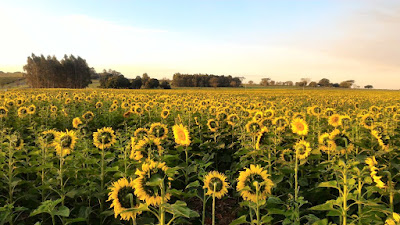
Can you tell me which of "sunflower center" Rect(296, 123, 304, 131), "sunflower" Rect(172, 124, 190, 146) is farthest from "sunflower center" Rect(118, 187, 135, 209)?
"sunflower center" Rect(296, 123, 304, 131)

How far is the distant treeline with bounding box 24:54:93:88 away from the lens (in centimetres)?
8031

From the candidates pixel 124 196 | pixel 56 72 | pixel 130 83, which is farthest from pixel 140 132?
pixel 56 72

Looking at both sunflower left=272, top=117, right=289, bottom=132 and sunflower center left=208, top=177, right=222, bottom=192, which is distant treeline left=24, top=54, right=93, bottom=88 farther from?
sunflower center left=208, top=177, right=222, bottom=192

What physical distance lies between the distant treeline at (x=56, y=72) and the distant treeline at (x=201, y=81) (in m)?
28.5

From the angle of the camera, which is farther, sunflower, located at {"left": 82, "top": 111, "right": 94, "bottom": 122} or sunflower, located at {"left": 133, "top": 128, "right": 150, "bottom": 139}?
sunflower, located at {"left": 82, "top": 111, "right": 94, "bottom": 122}

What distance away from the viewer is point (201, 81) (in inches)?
3494

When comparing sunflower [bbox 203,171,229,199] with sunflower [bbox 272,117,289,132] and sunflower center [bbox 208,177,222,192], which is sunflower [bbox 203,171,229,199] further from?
sunflower [bbox 272,117,289,132]

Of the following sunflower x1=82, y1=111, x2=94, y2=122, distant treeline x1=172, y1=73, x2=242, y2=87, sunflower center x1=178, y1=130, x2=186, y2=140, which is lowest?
sunflower x1=82, y1=111, x2=94, y2=122

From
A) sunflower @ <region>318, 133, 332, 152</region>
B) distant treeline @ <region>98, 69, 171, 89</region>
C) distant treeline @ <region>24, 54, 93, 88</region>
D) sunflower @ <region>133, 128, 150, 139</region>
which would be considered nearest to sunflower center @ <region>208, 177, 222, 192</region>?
sunflower @ <region>133, 128, 150, 139</region>

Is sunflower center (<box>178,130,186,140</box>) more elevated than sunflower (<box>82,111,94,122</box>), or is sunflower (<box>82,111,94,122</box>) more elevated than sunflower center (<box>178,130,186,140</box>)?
sunflower center (<box>178,130,186,140</box>)

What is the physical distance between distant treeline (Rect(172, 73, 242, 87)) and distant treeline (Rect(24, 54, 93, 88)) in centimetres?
2845

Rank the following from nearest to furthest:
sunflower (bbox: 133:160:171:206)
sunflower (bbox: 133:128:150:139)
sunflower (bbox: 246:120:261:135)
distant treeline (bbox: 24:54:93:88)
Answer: sunflower (bbox: 133:160:171:206)
sunflower (bbox: 133:128:150:139)
sunflower (bbox: 246:120:261:135)
distant treeline (bbox: 24:54:93:88)

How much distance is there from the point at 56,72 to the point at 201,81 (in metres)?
44.4

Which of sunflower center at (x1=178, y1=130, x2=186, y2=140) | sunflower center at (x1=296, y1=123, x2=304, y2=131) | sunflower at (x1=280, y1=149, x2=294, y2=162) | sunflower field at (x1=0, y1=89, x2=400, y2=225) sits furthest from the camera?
sunflower center at (x1=296, y1=123, x2=304, y2=131)
